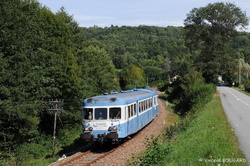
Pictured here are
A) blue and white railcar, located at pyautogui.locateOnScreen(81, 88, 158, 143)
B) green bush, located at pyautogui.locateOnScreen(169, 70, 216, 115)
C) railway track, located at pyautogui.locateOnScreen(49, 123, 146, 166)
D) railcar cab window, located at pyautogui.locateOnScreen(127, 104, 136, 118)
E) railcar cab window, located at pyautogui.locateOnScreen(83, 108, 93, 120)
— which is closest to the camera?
railway track, located at pyautogui.locateOnScreen(49, 123, 146, 166)

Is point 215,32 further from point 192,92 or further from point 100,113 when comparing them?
point 100,113

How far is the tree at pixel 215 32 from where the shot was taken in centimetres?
5181

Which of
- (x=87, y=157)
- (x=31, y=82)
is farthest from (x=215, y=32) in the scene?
(x=87, y=157)

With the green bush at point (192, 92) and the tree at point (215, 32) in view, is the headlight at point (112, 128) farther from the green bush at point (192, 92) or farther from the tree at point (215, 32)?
the tree at point (215, 32)

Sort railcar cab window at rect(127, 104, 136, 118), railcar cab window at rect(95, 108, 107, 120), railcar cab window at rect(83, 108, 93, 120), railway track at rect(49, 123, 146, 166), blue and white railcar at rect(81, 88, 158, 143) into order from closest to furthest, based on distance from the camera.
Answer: railway track at rect(49, 123, 146, 166) < blue and white railcar at rect(81, 88, 158, 143) < railcar cab window at rect(95, 108, 107, 120) < railcar cab window at rect(83, 108, 93, 120) < railcar cab window at rect(127, 104, 136, 118)

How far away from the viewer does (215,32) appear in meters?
53.7

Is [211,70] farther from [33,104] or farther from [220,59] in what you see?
[33,104]

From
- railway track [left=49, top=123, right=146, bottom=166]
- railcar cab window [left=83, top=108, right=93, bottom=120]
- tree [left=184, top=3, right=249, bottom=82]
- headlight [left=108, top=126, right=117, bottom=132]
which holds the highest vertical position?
tree [left=184, top=3, right=249, bottom=82]

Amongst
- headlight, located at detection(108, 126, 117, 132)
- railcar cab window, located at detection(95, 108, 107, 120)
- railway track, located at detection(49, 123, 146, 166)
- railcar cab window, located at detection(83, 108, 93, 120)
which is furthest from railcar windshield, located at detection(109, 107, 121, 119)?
railway track, located at detection(49, 123, 146, 166)

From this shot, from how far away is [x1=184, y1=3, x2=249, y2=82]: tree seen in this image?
51.8 metres

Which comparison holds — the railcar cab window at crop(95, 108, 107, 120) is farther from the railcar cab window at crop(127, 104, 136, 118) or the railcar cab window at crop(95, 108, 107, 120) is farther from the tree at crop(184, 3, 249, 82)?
the tree at crop(184, 3, 249, 82)

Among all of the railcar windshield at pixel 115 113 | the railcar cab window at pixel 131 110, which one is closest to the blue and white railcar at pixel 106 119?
the railcar windshield at pixel 115 113

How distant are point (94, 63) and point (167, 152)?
39058mm

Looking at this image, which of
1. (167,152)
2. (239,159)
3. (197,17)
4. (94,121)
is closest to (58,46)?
(94,121)
